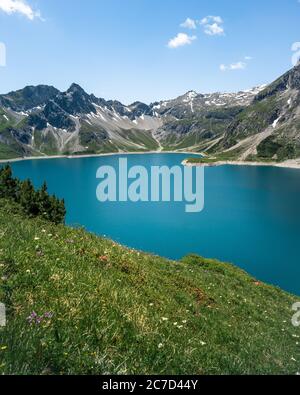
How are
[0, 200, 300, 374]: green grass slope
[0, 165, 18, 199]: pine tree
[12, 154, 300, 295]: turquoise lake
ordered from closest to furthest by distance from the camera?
[0, 200, 300, 374]: green grass slope, [0, 165, 18, 199]: pine tree, [12, 154, 300, 295]: turquoise lake

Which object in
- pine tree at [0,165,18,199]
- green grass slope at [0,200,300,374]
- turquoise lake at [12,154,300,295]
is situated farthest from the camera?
turquoise lake at [12,154,300,295]

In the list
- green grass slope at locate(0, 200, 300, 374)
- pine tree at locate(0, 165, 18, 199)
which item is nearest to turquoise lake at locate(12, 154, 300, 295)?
pine tree at locate(0, 165, 18, 199)

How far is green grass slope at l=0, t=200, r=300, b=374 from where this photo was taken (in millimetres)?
5730

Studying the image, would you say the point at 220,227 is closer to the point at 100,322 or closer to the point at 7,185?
the point at 7,185

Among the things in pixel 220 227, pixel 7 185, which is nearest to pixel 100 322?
pixel 7 185

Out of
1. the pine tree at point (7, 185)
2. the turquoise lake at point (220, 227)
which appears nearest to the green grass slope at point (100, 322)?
the pine tree at point (7, 185)

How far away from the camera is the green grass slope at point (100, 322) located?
5.73 m

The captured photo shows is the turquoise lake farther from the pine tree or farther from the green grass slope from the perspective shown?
the green grass slope

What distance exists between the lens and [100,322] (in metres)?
7.46

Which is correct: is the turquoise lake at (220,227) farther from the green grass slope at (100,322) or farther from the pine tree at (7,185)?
the green grass slope at (100,322)

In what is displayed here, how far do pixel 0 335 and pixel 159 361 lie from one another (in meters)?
2.83
